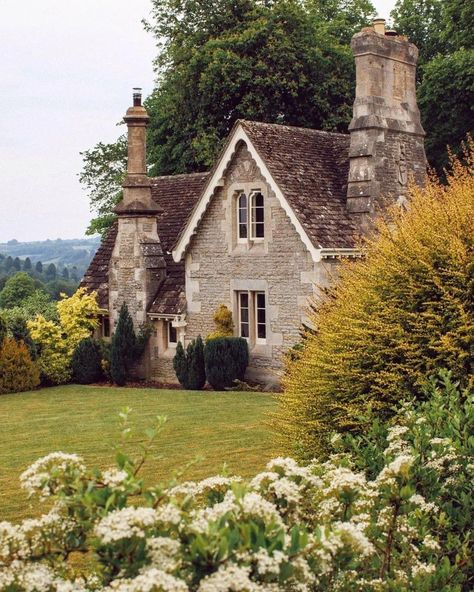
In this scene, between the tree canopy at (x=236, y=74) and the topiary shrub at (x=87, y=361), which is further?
the tree canopy at (x=236, y=74)

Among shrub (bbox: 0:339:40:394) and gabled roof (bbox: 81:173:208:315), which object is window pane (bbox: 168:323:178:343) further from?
Result: shrub (bbox: 0:339:40:394)

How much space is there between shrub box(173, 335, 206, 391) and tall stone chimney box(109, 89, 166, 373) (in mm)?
2621

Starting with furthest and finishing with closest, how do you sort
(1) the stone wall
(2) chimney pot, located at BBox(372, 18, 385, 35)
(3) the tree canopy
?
1. (3) the tree canopy
2. (2) chimney pot, located at BBox(372, 18, 385, 35)
3. (1) the stone wall

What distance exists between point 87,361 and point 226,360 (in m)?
5.87

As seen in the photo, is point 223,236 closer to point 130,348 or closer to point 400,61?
point 130,348

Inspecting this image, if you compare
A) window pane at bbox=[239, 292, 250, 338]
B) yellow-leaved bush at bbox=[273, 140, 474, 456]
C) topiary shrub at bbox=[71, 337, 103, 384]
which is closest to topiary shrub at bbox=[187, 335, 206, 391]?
window pane at bbox=[239, 292, 250, 338]

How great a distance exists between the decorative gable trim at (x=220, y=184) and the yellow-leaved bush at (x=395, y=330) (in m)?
13.5

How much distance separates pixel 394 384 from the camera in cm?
1051

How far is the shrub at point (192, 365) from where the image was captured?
2798 cm

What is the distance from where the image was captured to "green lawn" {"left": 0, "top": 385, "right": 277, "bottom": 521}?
15102 mm

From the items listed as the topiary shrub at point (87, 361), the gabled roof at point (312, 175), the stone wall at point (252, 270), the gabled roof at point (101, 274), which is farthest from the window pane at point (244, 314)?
the gabled roof at point (101, 274)

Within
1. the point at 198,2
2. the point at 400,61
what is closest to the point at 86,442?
the point at 400,61

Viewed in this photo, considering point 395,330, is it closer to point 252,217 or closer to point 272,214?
point 272,214

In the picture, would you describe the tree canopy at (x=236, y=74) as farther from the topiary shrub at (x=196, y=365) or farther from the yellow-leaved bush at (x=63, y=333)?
the topiary shrub at (x=196, y=365)
